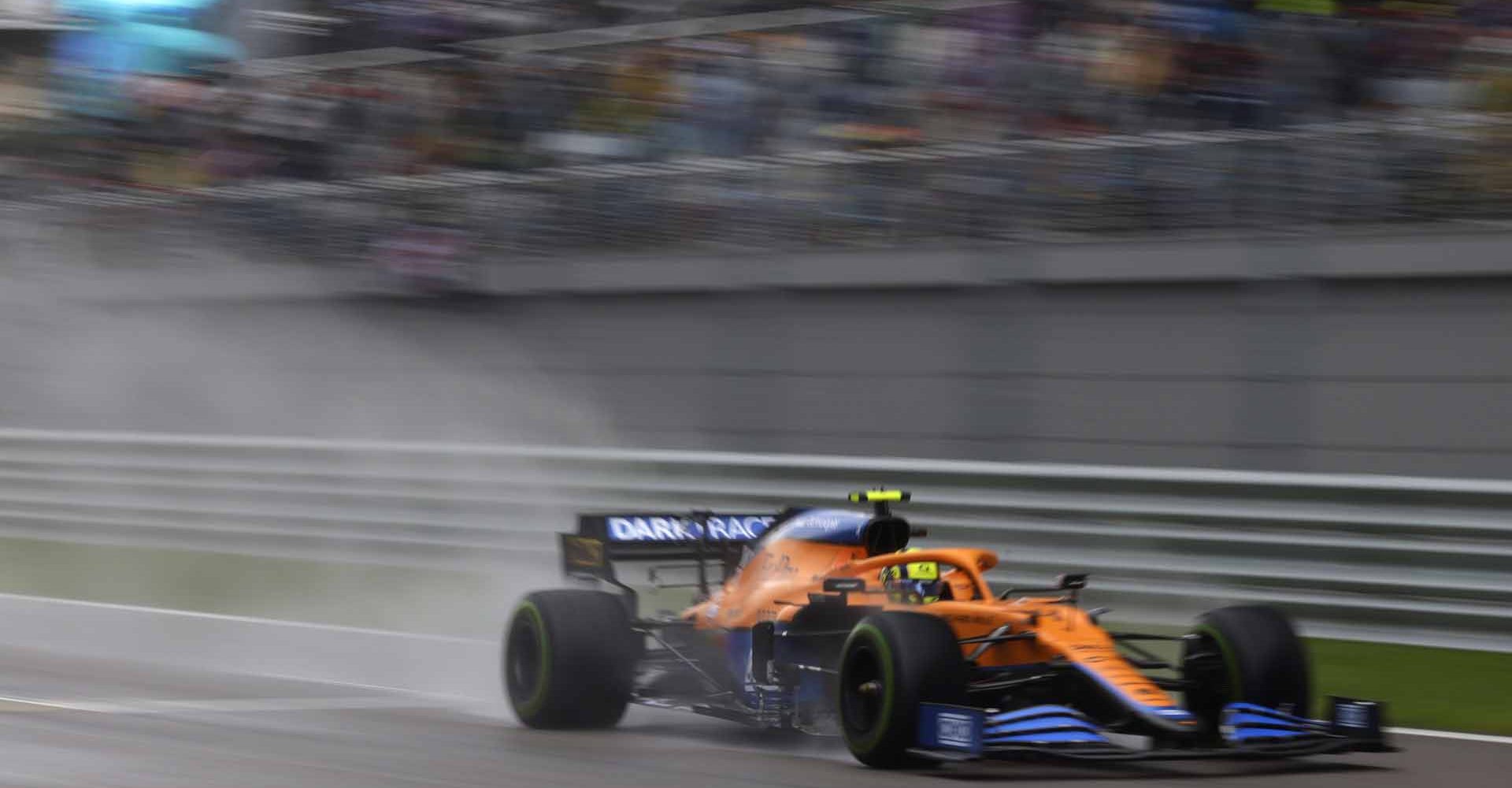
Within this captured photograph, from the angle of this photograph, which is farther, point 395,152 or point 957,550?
point 395,152

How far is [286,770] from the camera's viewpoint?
7.05m

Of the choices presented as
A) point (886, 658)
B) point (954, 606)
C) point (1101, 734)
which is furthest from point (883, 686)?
point (1101, 734)

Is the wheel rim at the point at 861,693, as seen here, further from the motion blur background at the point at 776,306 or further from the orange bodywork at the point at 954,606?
the motion blur background at the point at 776,306

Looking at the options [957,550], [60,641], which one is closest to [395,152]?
[60,641]

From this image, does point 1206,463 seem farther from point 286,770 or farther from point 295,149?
point 295,149

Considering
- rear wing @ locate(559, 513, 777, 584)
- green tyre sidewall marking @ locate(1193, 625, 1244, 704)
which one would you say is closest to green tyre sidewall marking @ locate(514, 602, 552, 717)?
rear wing @ locate(559, 513, 777, 584)

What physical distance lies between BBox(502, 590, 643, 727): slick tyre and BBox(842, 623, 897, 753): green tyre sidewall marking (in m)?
1.68

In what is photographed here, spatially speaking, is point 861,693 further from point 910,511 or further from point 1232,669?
point 910,511

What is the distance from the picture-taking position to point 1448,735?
793 centimetres

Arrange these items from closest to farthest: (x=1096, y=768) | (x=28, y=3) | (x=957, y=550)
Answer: (x=1096, y=768) < (x=957, y=550) < (x=28, y=3)

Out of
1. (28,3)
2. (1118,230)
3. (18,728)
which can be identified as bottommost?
(18,728)

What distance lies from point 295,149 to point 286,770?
1041 centimetres

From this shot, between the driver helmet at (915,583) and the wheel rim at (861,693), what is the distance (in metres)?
0.61

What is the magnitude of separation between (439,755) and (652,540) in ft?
5.81
